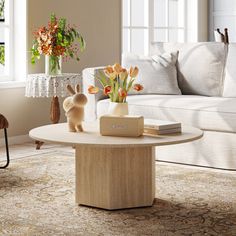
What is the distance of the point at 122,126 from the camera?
12.6 ft

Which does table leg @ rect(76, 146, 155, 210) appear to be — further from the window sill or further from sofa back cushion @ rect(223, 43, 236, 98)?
the window sill

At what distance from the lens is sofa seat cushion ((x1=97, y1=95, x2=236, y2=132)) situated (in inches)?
198

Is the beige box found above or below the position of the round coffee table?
above

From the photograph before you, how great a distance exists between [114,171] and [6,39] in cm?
301

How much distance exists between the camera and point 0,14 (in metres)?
6.43

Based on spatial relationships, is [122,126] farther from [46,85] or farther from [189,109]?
[46,85]

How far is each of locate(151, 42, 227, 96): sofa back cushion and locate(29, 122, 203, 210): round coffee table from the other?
193 cm

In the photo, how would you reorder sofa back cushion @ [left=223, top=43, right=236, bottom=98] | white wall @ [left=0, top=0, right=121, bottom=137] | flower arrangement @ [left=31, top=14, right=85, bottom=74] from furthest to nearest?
white wall @ [left=0, top=0, right=121, bottom=137], flower arrangement @ [left=31, top=14, right=85, bottom=74], sofa back cushion @ [left=223, top=43, right=236, bottom=98]

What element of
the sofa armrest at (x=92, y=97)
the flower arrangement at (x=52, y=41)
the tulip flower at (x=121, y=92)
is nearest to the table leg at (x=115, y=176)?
the tulip flower at (x=121, y=92)

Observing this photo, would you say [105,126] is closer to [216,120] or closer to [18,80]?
[216,120]

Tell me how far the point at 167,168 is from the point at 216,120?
0.52m

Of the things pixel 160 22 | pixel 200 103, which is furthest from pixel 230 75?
pixel 160 22

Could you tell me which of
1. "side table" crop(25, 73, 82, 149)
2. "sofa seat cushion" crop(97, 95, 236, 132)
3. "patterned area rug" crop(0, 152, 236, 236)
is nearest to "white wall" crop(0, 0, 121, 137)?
"side table" crop(25, 73, 82, 149)

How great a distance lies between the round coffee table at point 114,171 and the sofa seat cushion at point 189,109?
1067 millimetres
